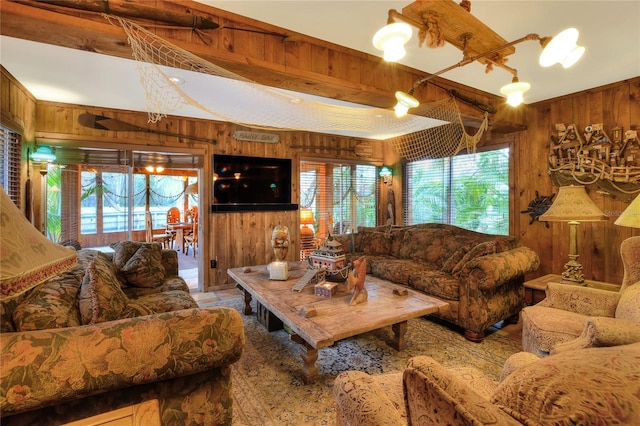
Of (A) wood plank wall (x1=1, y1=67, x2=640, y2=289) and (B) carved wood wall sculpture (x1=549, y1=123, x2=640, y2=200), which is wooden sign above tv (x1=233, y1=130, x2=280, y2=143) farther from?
(B) carved wood wall sculpture (x1=549, y1=123, x2=640, y2=200)

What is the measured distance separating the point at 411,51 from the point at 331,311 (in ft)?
6.75

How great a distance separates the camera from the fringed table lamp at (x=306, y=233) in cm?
540

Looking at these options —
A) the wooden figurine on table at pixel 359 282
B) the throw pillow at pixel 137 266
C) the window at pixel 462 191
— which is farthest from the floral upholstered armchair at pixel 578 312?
the throw pillow at pixel 137 266

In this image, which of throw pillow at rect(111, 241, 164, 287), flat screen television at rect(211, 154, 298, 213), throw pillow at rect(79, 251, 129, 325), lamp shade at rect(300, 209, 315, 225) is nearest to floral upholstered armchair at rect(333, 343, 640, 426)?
throw pillow at rect(79, 251, 129, 325)

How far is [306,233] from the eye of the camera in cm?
548

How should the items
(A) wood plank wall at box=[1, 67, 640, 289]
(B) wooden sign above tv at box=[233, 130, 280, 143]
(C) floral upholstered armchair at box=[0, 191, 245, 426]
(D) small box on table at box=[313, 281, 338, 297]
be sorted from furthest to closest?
(B) wooden sign above tv at box=[233, 130, 280, 143] < (A) wood plank wall at box=[1, 67, 640, 289] < (D) small box on table at box=[313, 281, 338, 297] < (C) floral upholstered armchair at box=[0, 191, 245, 426]

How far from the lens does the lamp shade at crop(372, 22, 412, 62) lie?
4.77ft

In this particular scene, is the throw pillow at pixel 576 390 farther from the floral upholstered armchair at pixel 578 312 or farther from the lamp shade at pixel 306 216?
the lamp shade at pixel 306 216

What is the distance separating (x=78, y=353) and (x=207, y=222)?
345cm

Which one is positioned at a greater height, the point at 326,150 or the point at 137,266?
the point at 326,150

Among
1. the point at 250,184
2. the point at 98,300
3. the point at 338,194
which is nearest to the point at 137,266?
the point at 98,300

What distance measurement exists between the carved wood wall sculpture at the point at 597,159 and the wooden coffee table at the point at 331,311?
2389 millimetres

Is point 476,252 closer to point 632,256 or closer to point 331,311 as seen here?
point 632,256

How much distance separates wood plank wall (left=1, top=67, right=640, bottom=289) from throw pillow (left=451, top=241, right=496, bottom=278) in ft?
4.19
